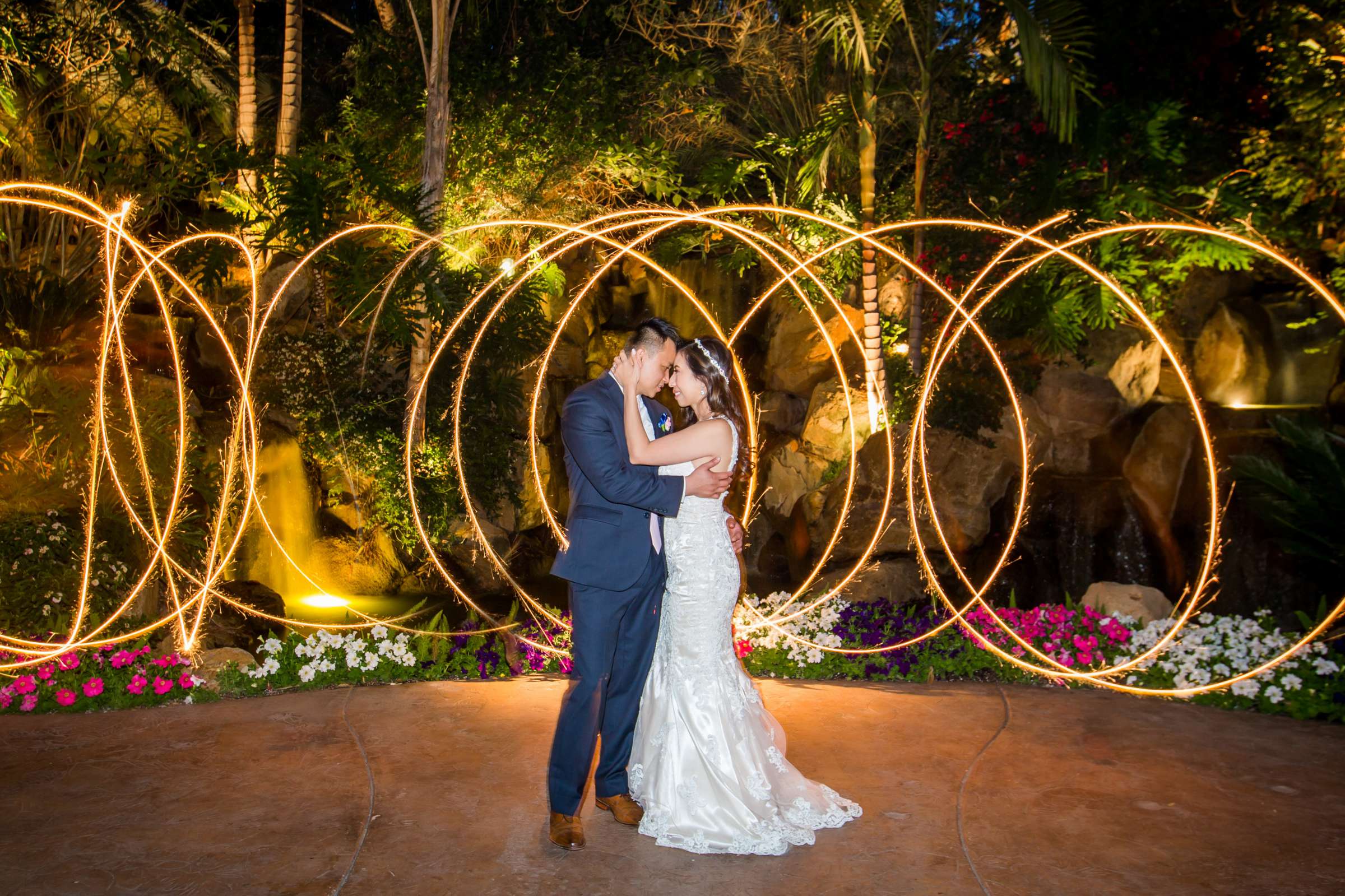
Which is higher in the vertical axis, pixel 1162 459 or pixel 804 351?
pixel 804 351

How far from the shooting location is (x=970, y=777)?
4.74 metres

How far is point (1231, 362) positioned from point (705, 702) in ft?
39.4

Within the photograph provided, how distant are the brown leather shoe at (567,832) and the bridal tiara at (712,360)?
76.3 inches

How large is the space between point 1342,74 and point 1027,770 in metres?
8.46

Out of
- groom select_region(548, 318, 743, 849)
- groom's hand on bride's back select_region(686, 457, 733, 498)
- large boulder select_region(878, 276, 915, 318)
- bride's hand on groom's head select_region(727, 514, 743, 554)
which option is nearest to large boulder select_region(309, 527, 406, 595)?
large boulder select_region(878, 276, 915, 318)

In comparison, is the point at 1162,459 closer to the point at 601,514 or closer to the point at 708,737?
the point at 708,737

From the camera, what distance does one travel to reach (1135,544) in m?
10.5

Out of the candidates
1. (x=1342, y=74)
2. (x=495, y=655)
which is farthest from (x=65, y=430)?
(x=1342, y=74)

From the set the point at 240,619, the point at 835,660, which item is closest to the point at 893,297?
the point at 835,660

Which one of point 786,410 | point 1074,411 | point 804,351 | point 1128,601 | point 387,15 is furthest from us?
point 786,410

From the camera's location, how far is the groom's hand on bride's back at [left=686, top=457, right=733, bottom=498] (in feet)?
13.7

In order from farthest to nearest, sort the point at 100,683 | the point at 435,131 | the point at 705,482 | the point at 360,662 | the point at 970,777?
1. the point at 435,131
2. the point at 360,662
3. the point at 100,683
4. the point at 970,777
5. the point at 705,482

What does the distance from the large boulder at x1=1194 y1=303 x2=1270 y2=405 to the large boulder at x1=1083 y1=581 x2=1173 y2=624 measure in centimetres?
681

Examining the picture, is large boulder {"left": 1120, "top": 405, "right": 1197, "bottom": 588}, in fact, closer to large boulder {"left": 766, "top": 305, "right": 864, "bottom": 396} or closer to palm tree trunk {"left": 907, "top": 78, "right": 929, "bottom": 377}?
palm tree trunk {"left": 907, "top": 78, "right": 929, "bottom": 377}
